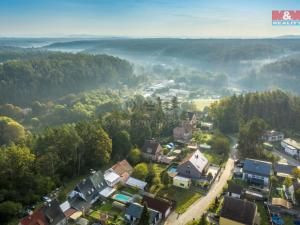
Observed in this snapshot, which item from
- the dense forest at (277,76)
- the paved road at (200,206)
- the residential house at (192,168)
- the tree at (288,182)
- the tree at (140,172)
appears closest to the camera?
the paved road at (200,206)

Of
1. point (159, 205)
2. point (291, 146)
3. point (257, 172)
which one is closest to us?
point (159, 205)

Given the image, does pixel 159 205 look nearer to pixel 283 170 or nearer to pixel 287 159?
pixel 283 170

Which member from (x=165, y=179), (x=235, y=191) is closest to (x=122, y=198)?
(x=165, y=179)

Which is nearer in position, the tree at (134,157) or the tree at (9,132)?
the tree at (134,157)

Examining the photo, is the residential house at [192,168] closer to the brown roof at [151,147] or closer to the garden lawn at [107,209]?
the brown roof at [151,147]

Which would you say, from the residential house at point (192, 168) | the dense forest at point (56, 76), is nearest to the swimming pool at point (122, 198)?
the residential house at point (192, 168)

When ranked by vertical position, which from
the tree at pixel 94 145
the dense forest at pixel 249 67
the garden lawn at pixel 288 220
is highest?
the dense forest at pixel 249 67
